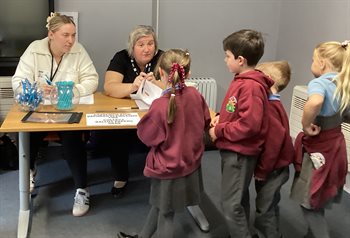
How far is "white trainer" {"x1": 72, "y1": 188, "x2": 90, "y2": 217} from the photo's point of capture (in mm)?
2393

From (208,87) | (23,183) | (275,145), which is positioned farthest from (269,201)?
(208,87)

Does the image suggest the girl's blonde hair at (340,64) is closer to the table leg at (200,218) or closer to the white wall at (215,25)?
the table leg at (200,218)

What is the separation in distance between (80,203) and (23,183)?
1.19 ft

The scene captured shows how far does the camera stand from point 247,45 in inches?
70.7

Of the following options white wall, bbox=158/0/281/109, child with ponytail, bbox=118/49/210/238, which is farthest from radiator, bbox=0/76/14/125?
child with ponytail, bbox=118/49/210/238

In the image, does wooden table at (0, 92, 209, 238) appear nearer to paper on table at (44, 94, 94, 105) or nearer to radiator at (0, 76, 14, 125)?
paper on table at (44, 94, 94, 105)

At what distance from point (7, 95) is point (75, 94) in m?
0.94

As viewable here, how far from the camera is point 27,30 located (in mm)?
3068

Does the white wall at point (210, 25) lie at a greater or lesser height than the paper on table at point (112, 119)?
greater

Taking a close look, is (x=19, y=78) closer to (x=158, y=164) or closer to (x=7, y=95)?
(x=7, y=95)

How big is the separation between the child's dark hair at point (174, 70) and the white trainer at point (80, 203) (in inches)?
39.8

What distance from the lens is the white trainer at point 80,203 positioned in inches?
94.2

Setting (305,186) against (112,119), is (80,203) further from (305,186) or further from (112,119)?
(305,186)

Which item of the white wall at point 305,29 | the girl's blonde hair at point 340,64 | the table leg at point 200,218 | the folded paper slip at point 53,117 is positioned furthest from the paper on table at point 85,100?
the white wall at point 305,29
